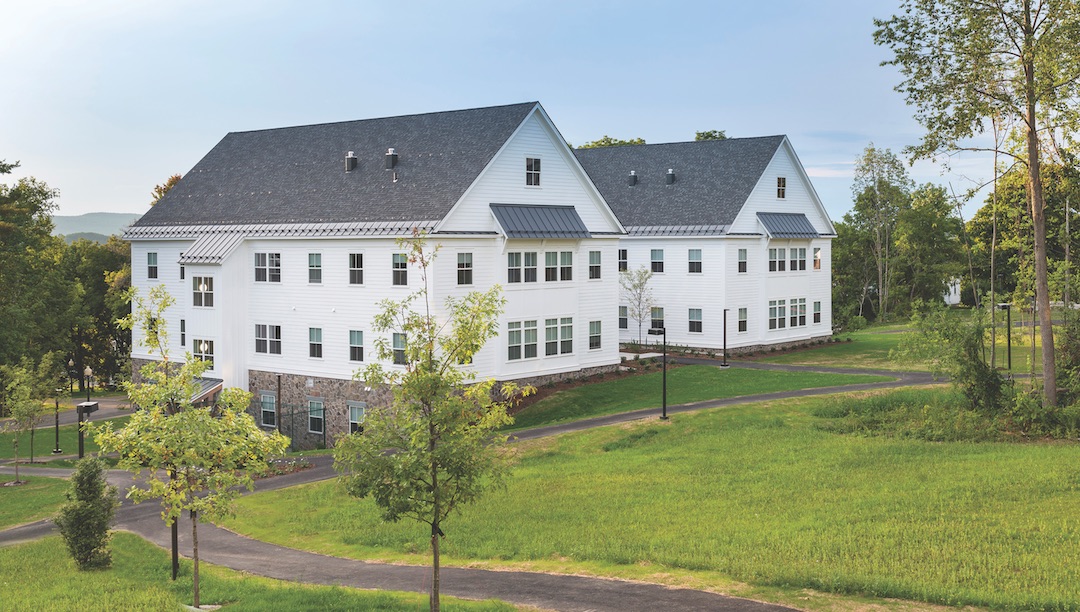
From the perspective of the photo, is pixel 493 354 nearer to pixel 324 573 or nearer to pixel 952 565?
pixel 324 573

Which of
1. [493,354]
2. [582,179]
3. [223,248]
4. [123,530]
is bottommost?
[123,530]

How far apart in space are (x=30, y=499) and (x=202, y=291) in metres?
17.0

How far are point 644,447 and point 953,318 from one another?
11297 mm

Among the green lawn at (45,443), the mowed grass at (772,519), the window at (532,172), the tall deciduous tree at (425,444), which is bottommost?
the green lawn at (45,443)

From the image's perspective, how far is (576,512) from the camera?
24.3m

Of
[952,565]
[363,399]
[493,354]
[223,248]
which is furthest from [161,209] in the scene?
[952,565]

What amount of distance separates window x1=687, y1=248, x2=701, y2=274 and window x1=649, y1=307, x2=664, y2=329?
314 centimetres

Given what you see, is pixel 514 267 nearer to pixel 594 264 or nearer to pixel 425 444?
pixel 594 264

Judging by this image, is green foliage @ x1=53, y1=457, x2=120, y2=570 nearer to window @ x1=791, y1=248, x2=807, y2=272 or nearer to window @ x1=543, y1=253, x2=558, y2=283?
window @ x1=543, y1=253, x2=558, y2=283

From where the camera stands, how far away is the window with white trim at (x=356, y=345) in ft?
142

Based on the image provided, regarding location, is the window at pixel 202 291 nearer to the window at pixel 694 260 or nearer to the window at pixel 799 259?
the window at pixel 694 260

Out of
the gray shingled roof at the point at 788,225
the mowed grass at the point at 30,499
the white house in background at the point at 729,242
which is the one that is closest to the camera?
the mowed grass at the point at 30,499

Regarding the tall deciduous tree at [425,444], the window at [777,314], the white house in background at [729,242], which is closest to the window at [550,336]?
the white house in background at [729,242]

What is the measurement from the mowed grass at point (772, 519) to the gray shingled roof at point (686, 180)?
26007 mm
